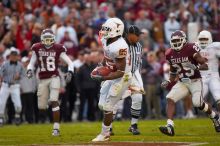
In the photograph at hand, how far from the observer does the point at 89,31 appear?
2208 cm

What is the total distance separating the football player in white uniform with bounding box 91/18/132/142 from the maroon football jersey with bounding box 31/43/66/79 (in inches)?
100

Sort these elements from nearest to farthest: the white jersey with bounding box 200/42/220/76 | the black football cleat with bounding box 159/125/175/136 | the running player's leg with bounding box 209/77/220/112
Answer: the black football cleat with bounding box 159/125/175/136, the running player's leg with bounding box 209/77/220/112, the white jersey with bounding box 200/42/220/76

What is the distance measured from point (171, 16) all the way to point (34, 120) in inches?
212

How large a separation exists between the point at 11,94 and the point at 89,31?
13.1 ft

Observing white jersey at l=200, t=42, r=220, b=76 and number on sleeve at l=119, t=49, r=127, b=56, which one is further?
white jersey at l=200, t=42, r=220, b=76

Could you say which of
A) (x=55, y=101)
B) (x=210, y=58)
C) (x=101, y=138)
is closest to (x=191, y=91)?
(x=101, y=138)

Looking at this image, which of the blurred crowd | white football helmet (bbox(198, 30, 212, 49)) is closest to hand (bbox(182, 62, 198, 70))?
white football helmet (bbox(198, 30, 212, 49))

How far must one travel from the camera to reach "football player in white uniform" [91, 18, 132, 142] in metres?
12.0

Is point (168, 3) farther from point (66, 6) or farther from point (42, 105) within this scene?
point (42, 105)

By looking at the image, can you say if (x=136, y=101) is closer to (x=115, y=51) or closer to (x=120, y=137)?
(x=120, y=137)

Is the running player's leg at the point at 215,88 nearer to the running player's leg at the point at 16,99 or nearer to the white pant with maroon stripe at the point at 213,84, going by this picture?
the white pant with maroon stripe at the point at 213,84

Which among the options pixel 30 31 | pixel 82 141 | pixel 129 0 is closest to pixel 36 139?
pixel 82 141

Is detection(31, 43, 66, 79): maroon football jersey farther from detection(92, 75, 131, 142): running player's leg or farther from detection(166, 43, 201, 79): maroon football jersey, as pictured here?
detection(92, 75, 131, 142): running player's leg

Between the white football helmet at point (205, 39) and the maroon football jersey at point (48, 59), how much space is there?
2.93 m
